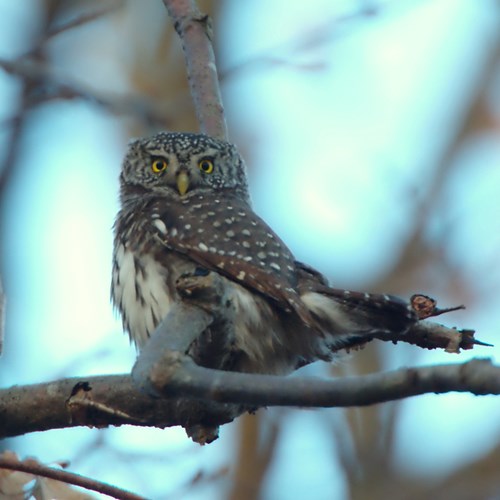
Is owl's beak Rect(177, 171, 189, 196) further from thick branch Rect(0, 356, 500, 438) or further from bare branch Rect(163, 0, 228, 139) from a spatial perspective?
thick branch Rect(0, 356, 500, 438)

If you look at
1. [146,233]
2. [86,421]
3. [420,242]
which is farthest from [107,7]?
[420,242]

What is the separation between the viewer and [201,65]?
194 inches

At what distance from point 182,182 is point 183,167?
0.10m

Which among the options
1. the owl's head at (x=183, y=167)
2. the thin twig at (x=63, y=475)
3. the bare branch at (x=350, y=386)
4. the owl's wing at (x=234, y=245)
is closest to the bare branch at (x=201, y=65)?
the owl's head at (x=183, y=167)

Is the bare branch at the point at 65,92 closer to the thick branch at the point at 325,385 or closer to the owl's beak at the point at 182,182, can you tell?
the owl's beak at the point at 182,182

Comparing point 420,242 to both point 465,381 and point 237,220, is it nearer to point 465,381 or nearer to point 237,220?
point 237,220

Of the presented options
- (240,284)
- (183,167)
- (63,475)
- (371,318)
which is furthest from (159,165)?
(63,475)

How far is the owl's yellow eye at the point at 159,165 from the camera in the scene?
5.53 metres

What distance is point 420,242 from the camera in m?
10.3

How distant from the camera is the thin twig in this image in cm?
274

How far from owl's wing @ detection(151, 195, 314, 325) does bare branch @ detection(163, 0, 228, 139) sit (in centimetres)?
37

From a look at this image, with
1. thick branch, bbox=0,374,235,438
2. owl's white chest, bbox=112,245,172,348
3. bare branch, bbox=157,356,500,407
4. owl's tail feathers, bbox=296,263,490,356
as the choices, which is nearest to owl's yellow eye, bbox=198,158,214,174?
owl's white chest, bbox=112,245,172,348

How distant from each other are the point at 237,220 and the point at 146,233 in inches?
16.2

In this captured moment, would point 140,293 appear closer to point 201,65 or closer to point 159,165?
point 201,65
